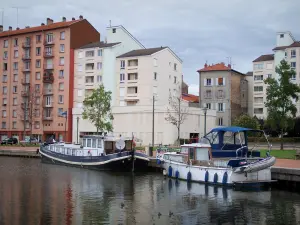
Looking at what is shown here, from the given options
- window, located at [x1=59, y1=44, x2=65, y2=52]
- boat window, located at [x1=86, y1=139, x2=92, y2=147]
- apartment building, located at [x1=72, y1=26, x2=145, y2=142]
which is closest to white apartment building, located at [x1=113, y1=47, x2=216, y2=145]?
apartment building, located at [x1=72, y1=26, x2=145, y2=142]

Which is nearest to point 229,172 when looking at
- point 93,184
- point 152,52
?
point 93,184

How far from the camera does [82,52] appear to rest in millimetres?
83875

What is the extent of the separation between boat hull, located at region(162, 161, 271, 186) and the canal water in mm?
821

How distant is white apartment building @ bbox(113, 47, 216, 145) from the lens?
71.7 m

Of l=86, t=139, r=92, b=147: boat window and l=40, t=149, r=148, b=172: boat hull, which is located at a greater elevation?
l=86, t=139, r=92, b=147: boat window

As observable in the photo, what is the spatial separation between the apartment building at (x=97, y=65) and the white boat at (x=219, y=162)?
43979 mm

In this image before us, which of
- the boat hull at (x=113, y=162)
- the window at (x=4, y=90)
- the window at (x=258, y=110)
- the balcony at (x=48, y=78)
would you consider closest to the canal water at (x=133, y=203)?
the boat hull at (x=113, y=162)

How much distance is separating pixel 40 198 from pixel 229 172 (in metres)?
12.5

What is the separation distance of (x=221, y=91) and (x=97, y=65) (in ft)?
81.1

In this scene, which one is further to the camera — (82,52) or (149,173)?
(82,52)

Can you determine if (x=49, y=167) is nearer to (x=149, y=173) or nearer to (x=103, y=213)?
(x=149, y=173)

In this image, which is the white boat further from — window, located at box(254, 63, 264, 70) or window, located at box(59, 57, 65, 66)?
window, located at box(254, 63, 264, 70)

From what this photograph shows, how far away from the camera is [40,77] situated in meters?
87.9

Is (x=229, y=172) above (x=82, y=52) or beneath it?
beneath
